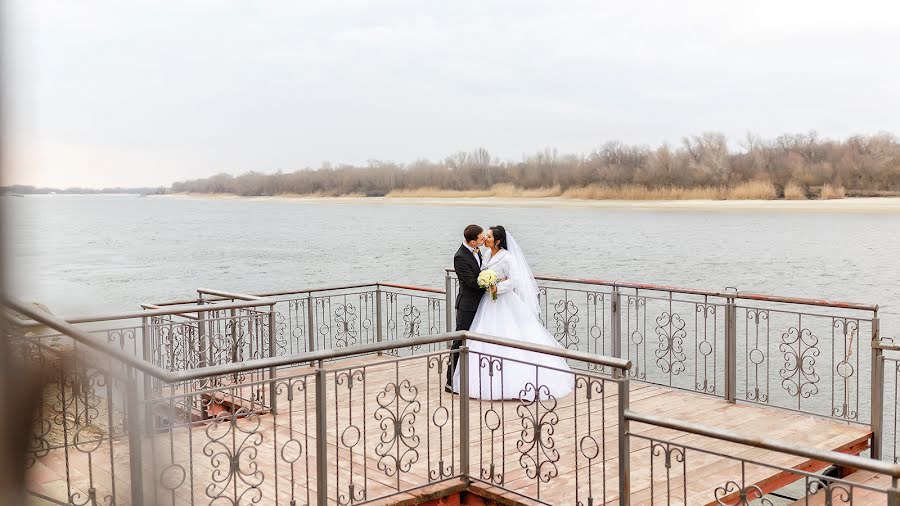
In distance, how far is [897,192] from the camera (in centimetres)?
6750

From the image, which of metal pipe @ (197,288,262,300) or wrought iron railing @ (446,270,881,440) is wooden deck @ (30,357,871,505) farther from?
metal pipe @ (197,288,262,300)

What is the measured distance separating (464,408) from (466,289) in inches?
113

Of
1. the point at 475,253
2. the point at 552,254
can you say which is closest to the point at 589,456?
the point at 475,253

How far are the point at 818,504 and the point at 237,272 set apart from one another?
5137cm

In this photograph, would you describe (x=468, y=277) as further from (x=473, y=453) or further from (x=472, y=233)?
(x=473, y=453)

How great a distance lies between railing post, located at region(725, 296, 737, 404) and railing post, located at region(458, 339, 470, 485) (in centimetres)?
367

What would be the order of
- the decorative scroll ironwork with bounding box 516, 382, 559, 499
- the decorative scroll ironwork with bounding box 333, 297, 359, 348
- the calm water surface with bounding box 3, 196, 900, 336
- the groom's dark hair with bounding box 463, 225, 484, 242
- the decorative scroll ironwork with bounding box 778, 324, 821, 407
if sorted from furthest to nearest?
the calm water surface with bounding box 3, 196, 900, 336
the decorative scroll ironwork with bounding box 333, 297, 359, 348
the groom's dark hair with bounding box 463, 225, 484, 242
the decorative scroll ironwork with bounding box 778, 324, 821, 407
the decorative scroll ironwork with bounding box 516, 382, 559, 499

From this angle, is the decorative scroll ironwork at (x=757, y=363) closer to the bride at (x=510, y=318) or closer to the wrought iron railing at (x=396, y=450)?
the wrought iron railing at (x=396, y=450)

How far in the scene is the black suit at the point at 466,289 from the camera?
9461 mm

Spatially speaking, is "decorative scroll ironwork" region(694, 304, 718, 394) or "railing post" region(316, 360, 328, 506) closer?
"railing post" region(316, 360, 328, 506)

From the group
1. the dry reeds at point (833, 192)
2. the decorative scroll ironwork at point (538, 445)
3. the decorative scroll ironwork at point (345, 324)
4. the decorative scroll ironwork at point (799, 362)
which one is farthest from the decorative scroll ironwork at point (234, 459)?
the dry reeds at point (833, 192)

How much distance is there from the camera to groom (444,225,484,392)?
372 inches

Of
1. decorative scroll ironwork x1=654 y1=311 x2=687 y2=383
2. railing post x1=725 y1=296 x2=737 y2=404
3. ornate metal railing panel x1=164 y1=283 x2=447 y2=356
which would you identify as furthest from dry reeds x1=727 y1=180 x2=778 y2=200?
railing post x1=725 y1=296 x2=737 y2=404

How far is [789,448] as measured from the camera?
15.6 feet
